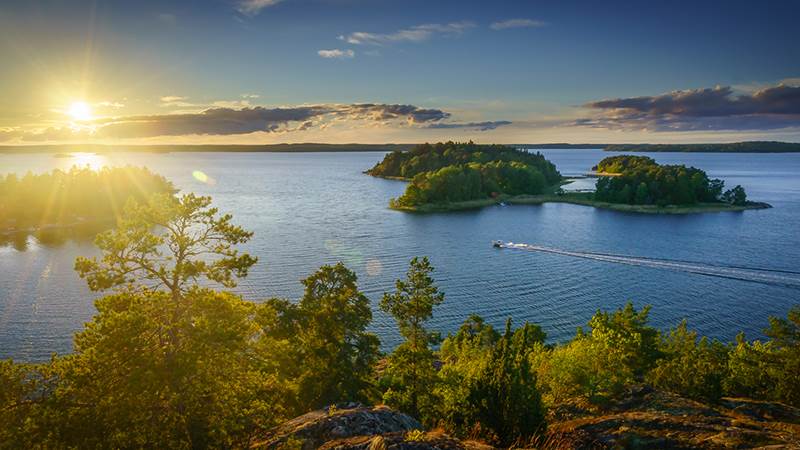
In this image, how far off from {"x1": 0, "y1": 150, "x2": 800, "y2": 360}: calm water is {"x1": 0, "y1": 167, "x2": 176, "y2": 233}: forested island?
95.6 feet

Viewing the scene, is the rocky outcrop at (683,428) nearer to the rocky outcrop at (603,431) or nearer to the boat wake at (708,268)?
the rocky outcrop at (603,431)

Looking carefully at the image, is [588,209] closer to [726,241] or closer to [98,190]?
[726,241]

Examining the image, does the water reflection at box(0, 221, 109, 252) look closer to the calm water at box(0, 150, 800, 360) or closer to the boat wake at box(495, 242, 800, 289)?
the calm water at box(0, 150, 800, 360)

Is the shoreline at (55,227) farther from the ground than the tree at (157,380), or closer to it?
closer to it

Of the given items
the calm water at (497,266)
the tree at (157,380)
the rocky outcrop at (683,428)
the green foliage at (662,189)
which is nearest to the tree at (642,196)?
the green foliage at (662,189)

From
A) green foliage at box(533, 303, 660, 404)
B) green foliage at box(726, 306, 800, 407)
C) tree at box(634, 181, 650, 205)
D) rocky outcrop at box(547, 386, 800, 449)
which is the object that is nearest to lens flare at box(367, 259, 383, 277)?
green foliage at box(533, 303, 660, 404)

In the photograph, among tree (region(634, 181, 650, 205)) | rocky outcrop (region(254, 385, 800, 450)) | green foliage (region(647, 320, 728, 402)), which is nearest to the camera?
rocky outcrop (region(254, 385, 800, 450))

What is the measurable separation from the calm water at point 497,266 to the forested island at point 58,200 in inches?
1147

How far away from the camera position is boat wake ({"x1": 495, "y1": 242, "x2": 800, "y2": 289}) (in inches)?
3428

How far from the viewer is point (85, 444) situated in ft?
49.0

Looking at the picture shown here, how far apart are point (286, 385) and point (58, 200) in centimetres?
17843

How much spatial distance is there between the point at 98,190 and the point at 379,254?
5114 inches

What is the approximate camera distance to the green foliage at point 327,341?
29094 mm

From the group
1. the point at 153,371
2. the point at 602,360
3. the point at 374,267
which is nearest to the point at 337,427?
the point at 153,371
